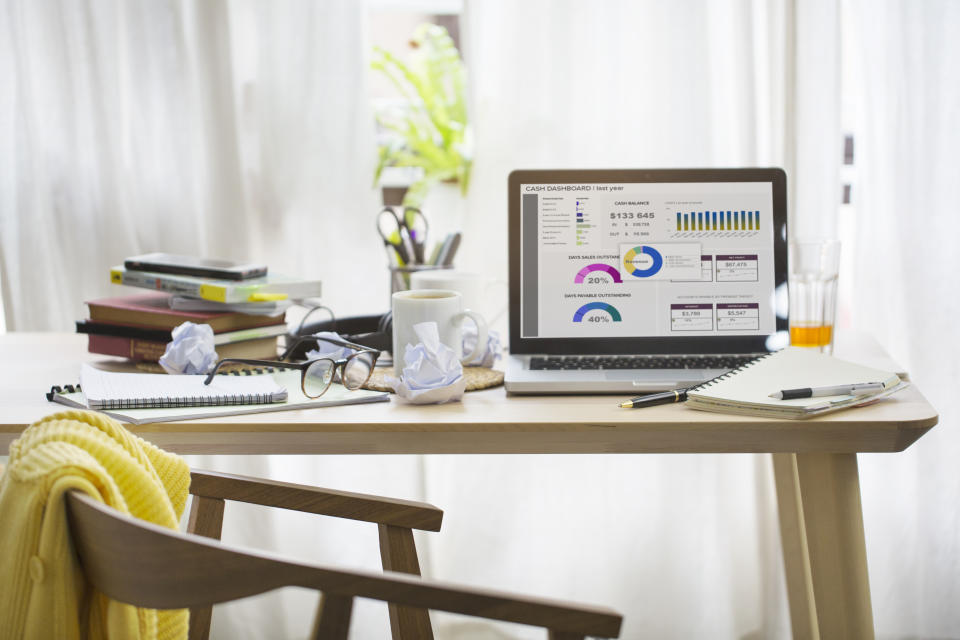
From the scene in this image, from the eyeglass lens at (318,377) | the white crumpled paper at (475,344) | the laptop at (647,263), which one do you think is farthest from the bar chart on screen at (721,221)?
the eyeglass lens at (318,377)

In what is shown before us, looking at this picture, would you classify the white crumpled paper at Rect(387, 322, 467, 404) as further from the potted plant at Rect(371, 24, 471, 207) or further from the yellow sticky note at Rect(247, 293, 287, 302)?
the potted plant at Rect(371, 24, 471, 207)

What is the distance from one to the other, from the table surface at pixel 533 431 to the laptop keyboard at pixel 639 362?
0.49ft

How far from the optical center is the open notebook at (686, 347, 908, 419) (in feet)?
3.14

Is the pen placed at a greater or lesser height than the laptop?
lesser

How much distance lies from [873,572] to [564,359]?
95 centimetres

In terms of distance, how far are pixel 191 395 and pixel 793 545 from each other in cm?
110

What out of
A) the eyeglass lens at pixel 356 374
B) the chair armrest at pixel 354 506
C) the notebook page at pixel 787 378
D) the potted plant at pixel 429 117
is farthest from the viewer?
the potted plant at pixel 429 117

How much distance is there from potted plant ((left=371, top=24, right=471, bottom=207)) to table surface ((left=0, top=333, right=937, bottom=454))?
2.70 ft

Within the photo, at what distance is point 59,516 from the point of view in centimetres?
64

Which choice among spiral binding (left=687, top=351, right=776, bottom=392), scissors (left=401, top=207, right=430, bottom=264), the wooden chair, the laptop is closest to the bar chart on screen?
the laptop

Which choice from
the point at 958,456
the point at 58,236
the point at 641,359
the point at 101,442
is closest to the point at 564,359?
the point at 641,359

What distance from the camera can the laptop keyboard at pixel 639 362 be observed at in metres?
1.17

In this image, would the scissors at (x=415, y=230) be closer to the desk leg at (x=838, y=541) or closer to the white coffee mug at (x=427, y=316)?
the white coffee mug at (x=427, y=316)

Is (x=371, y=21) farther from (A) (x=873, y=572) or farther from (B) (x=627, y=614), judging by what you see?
(A) (x=873, y=572)
